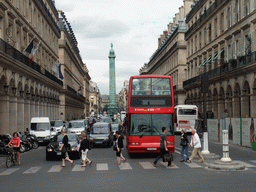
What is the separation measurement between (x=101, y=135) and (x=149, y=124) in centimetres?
1029

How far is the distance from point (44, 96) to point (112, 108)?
414 ft

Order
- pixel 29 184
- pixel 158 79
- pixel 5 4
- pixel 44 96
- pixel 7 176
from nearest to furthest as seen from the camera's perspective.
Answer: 1. pixel 29 184
2. pixel 7 176
3. pixel 158 79
4. pixel 5 4
5. pixel 44 96

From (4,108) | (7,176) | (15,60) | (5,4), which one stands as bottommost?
(7,176)

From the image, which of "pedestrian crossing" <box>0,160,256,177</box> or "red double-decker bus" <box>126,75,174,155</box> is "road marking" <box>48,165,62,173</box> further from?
"red double-decker bus" <box>126,75,174,155</box>

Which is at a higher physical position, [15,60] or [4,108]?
[15,60]

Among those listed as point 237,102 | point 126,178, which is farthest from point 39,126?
point 126,178

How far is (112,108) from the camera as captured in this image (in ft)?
590

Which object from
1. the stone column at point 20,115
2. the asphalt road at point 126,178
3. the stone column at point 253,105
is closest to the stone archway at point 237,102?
the stone column at point 253,105

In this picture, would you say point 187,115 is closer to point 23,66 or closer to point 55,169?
point 23,66

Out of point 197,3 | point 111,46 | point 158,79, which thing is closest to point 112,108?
point 111,46

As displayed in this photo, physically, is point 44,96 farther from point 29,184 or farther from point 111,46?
point 111,46

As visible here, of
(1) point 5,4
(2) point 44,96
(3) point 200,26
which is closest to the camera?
(1) point 5,4

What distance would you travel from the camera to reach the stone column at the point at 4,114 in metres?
35.1

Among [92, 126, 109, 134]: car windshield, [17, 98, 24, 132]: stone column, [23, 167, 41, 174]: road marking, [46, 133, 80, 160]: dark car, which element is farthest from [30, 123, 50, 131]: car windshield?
[23, 167, 41, 174]: road marking
